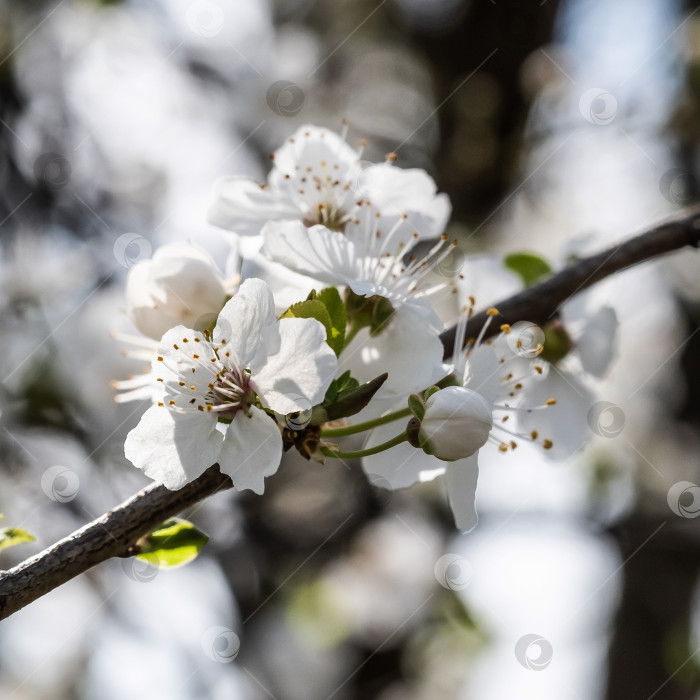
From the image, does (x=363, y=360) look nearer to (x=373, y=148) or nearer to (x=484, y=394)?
(x=484, y=394)

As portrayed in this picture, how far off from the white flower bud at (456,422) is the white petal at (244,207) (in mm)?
445

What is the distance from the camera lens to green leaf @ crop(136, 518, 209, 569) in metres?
1.05

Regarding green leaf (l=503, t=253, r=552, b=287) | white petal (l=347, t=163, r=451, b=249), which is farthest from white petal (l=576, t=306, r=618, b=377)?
white petal (l=347, t=163, r=451, b=249)

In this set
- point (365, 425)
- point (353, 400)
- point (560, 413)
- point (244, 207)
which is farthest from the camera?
point (560, 413)

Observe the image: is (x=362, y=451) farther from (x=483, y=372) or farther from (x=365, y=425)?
(x=483, y=372)

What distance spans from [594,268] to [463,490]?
49 centimetres

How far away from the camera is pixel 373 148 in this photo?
11.8 feet

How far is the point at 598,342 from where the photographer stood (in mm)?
1547

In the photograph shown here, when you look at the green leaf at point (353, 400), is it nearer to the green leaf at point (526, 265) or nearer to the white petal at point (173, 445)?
the white petal at point (173, 445)

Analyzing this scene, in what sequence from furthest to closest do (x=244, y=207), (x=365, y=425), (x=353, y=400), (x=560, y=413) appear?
(x=560, y=413), (x=244, y=207), (x=365, y=425), (x=353, y=400)

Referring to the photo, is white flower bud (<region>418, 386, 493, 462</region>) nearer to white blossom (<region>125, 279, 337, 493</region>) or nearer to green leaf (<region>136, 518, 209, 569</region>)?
white blossom (<region>125, 279, 337, 493</region>)

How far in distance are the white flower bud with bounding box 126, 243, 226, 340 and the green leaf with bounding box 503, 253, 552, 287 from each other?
0.66 m

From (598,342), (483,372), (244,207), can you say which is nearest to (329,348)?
(483,372)

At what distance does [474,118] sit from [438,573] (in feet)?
6.09
